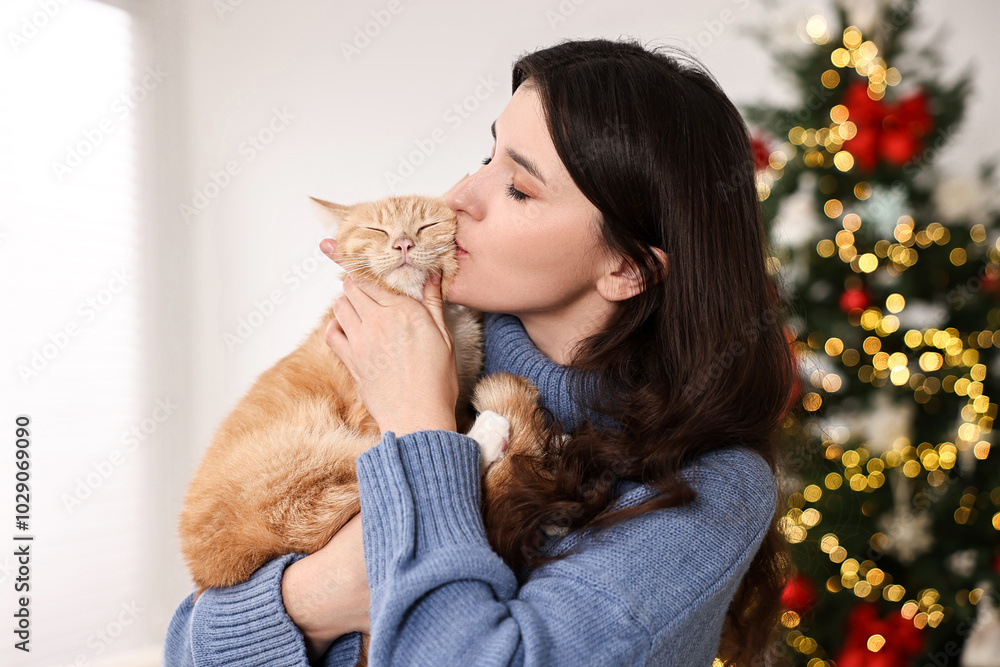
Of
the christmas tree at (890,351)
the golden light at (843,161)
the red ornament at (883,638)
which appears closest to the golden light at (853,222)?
the christmas tree at (890,351)

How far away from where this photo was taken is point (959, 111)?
2.38m

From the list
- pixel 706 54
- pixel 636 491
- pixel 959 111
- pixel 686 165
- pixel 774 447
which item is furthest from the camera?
pixel 706 54

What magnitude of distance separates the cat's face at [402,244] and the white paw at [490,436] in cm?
34

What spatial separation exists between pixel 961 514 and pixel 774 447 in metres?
1.59

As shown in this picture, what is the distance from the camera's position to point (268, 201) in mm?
3176

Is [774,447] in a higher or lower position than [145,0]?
lower

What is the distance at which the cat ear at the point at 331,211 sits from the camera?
155 centimetres

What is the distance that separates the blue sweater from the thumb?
14.0 inches

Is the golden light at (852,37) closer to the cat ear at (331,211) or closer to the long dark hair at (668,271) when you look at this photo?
the long dark hair at (668,271)

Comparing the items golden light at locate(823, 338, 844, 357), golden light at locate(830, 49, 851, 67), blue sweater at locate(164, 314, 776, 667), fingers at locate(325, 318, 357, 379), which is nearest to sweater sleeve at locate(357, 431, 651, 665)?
blue sweater at locate(164, 314, 776, 667)

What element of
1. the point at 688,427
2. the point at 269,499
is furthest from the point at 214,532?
the point at 688,427

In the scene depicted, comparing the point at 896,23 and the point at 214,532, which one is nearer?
the point at 214,532

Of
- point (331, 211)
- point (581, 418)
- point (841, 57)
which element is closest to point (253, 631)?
point (581, 418)

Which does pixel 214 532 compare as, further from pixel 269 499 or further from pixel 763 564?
pixel 763 564
